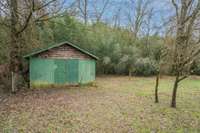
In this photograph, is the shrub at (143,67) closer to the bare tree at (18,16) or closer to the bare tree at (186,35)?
the bare tree at (18,16)

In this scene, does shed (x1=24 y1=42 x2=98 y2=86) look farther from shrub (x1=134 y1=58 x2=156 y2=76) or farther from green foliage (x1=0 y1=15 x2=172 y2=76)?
shrub (x1=134 y1=58 x2=156 y2=76)

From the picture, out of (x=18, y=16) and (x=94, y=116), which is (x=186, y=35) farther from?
(x=18, y=16)

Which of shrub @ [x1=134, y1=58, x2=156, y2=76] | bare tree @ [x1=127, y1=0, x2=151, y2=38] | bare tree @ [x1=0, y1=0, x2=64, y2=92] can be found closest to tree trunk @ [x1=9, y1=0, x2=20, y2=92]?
bare tree @ [x1=0, y1=0, x2=64, y2=92]

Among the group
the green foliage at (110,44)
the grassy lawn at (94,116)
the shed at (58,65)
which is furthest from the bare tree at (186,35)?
the green foliage at (110,44)

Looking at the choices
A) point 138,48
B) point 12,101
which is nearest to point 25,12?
point 12,101

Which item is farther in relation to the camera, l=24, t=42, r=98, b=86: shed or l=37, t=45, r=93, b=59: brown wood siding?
l=37, t=45, r=93, b=59: brown wood siding

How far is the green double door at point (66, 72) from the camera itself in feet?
45.9

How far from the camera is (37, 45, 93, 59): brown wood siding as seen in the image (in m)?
13.8

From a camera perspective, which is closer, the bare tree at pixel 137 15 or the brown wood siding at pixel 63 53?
the brown wood siding at pixel 63 53

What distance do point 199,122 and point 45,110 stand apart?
532 centimetres

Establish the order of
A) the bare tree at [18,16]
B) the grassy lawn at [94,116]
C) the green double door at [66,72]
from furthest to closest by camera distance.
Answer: the green double door at [66,72] < the bare tree at [18,16] < the grassy lawn at [94,116]

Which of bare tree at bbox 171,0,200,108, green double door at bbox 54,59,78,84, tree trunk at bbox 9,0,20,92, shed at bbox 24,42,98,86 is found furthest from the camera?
green double door at bbox 54,59,78,84

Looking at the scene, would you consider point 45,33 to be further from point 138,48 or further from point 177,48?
point 177,48

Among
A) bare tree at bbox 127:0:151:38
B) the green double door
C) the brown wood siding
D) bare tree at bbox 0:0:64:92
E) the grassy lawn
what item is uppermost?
bare tree at bbox 127:0:151:38
